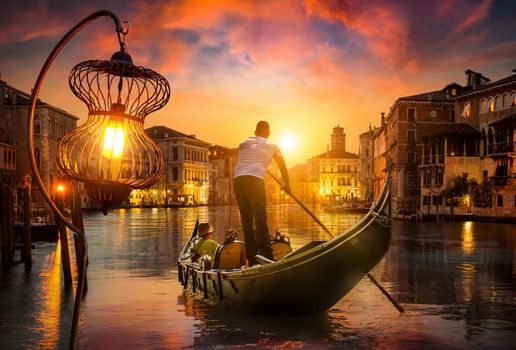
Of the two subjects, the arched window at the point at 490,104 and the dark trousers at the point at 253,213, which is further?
the arched window at the point at 490,104

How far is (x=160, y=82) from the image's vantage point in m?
4.69

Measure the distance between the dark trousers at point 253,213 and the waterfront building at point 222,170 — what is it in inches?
3806

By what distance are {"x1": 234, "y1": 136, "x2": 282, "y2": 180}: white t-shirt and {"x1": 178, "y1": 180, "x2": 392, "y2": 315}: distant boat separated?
3.75ft

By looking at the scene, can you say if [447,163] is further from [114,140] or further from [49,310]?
[114,140]

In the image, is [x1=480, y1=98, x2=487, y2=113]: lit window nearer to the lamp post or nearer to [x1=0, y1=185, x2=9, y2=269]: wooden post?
[x1=0, y1=185, x2=9, y2=269]: wooden post

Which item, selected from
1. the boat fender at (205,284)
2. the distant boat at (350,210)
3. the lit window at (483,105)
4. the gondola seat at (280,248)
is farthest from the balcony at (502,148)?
the boat fender at (205,284)

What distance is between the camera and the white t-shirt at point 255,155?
7.45 meters

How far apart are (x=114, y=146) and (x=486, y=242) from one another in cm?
1981

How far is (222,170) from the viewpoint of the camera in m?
112

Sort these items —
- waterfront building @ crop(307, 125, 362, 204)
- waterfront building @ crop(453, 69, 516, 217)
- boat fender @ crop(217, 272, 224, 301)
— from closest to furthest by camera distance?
boat fender @ crop(217, 272, 224, 301) → waterfront building @ crop(453, 69, 516, 217) → waterfront building @ crop(307, 125, 362, 204)

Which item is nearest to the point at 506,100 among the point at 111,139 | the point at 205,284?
the point at 205,284

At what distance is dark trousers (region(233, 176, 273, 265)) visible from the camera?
24.5 ft

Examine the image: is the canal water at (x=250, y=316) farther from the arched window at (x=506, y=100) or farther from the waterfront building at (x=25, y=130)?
the waterfront building at (x=25, y=130)

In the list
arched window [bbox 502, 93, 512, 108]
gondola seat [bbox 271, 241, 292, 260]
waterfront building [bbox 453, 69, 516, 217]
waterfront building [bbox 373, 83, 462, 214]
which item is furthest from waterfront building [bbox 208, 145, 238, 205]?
gondola seat [bbox 271, 241, 292, 260]
